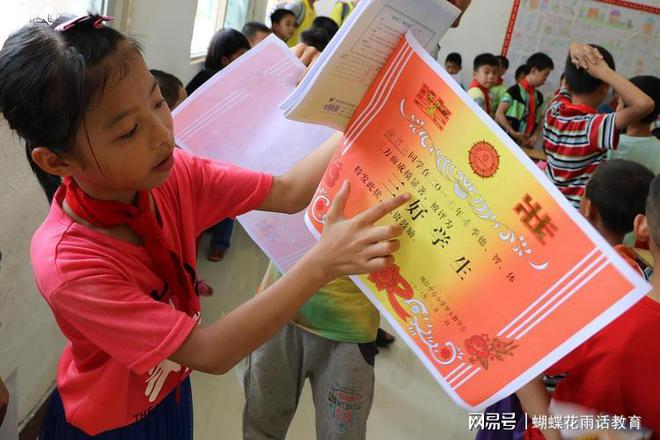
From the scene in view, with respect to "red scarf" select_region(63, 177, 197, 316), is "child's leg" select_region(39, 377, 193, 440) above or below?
below

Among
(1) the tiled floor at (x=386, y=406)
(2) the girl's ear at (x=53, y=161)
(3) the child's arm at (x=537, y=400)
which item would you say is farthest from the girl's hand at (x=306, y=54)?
(1) the tiled floor at (x=386, y=406)

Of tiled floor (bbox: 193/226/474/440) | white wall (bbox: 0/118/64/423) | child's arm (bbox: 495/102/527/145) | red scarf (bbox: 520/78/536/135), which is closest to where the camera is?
white wall (bbox: 0/118/64/423)

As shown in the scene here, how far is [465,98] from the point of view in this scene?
0.60m

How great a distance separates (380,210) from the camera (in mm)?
648

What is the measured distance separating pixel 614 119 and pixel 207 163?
1596 mm

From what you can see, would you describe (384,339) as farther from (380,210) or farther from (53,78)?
(53,78)

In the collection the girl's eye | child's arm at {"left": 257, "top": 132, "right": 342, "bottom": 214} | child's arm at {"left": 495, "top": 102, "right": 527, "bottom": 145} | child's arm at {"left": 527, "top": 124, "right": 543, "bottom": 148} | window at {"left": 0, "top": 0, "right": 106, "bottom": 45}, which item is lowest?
child's arm at {"left": 527, "top": 124, "right": 543, "bottom": 148}

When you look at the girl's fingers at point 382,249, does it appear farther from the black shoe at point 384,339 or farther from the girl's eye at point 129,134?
the black shoe at point 384,339

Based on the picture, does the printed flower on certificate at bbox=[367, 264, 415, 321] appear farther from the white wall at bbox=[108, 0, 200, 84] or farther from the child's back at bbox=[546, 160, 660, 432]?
the white wall at bbox=[108, 0, 200, 84]

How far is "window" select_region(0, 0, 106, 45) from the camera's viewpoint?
4.42ft

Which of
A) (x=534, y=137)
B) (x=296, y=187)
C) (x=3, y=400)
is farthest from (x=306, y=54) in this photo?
(x=534, y=137)

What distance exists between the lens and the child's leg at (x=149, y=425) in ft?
2.86

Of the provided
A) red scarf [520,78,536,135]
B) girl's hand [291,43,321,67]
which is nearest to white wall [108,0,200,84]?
girl's hand [291,43,321,67]

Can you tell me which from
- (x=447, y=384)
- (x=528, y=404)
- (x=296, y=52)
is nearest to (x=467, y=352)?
(x=447, y=384)
